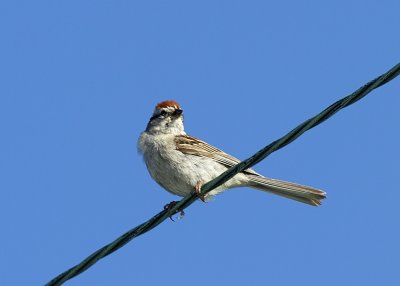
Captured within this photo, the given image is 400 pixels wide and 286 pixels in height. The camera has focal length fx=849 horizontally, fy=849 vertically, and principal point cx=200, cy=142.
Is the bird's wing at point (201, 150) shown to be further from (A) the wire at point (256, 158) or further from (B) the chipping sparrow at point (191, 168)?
(A) the wire at point (256, 158)

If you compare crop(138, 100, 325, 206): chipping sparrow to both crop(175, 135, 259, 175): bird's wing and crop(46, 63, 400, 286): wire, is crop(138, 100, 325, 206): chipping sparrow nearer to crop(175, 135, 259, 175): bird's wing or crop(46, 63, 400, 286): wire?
crop(175, 135, 259, 175): bird's wing

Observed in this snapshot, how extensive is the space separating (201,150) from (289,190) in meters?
1.07

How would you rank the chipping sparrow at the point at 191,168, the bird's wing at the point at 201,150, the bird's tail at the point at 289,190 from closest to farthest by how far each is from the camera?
the bird's tail at the point at 289,190 → the chipping sparrow at the point at 191,168 → the bird's wing at the point at 201,150

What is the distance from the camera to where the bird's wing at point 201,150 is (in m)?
9.01

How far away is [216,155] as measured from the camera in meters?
9.10

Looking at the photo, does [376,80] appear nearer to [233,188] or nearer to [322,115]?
[322,115]

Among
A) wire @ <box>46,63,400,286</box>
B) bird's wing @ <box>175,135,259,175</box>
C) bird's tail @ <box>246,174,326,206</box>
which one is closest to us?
wire @ <box>46,63,400,286</box>

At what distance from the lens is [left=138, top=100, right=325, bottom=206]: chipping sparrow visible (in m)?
8.65

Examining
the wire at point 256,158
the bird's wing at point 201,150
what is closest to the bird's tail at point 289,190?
the bird's wing at point 201,150

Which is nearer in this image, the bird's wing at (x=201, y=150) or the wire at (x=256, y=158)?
the wire at (x=256, y=158)

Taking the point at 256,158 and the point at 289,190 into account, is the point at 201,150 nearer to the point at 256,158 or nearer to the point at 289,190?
the point at 289,190

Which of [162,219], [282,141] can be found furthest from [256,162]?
[162,219]

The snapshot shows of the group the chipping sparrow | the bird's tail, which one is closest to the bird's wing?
the chipping sparrow

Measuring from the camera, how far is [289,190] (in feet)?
28.2
